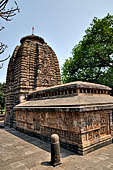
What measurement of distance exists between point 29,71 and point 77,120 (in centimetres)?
1035

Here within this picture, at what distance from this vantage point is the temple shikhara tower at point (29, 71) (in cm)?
1434

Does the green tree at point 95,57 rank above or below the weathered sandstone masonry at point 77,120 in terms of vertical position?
above

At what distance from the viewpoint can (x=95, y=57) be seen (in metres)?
20.6

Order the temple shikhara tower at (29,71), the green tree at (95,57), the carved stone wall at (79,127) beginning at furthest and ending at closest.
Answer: the green tree at (95,57) → the temple shikhara tower at (29,71) → the carved stone wall at (79,127)

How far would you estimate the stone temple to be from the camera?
6402mm

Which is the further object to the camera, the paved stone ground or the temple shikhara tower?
the temple shikhara tower

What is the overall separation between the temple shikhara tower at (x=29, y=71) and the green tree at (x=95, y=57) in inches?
235

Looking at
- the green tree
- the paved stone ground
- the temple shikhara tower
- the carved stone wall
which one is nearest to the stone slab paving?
the paved stone ground

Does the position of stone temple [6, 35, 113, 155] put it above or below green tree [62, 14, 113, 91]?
below

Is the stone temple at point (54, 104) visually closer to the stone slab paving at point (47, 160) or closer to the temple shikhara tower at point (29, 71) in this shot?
the temple shikhara tower at point (29, 71)

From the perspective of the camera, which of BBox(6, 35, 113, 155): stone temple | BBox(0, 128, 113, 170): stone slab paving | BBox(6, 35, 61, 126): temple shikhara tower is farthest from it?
BBox(6, 35, 61, 126): temple shikhara tower

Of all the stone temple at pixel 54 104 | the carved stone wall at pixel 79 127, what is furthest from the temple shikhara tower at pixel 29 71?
the carved stone wall at pixel 79 127

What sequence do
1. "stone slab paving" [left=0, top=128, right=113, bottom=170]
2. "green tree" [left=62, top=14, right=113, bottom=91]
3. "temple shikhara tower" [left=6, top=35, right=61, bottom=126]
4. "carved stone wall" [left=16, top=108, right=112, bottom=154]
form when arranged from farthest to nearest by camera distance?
"green tree" [left=62, top=14, right=113, bottom=91] < "temple shikhara tower" [left=6, top=35, right=61, bottom=126] < "carved stone wall" [left=16, top=108, right=112, bottom=154] < "stone slab paving" [left=0, top=128, right=113, bottom=170]

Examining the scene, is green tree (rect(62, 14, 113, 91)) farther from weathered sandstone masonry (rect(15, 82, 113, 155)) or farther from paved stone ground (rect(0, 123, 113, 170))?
paved stone ground (rect(0, 123, 113, 170))
